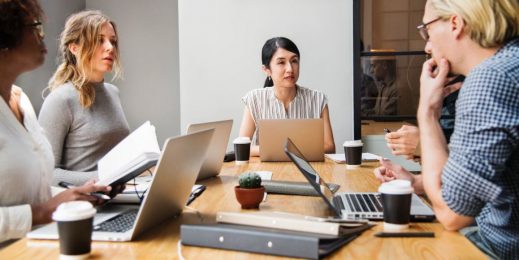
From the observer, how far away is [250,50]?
3854 millimetres

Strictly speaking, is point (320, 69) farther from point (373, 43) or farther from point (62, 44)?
point (62, 44)

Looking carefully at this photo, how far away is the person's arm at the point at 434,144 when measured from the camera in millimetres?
1237

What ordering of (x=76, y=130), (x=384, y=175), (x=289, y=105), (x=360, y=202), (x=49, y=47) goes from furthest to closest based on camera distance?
(x=49, y=47) < (x=289, y=105) < (x=76, y=130) < (x=384, y=175) < (x=360, y=202)

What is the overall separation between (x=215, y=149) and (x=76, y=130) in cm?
76

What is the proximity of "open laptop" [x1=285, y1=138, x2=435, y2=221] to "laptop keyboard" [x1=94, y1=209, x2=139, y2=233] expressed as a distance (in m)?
0.45

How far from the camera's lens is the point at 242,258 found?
1.04 meters

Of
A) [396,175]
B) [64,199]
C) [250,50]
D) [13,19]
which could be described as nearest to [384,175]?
[396,175]

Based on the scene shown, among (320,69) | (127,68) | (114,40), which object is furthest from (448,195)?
(127,68)

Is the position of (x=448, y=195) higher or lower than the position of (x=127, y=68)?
lower

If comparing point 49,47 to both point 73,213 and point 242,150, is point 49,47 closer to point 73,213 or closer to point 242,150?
point 242,150

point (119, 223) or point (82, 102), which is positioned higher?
point (82, 102)

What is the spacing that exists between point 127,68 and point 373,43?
87.8 inches

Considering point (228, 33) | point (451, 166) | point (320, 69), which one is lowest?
point (451, 166)

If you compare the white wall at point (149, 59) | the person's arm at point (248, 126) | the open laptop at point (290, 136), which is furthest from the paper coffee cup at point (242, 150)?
the white wall at point (149, 59)
